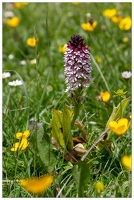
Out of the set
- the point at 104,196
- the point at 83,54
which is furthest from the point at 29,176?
the point at 83,54

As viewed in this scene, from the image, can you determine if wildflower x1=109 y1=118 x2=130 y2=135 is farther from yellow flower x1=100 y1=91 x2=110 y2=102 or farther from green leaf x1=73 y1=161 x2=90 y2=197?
yellow flower x1=100 y1=91 x2=110 y2=102

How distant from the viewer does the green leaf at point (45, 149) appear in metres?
1.57

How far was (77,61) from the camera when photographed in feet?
4.87

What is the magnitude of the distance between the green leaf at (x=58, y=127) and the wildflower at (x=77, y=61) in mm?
143

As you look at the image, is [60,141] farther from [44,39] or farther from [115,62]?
[44,39]

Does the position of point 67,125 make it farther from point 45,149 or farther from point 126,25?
point 126,25

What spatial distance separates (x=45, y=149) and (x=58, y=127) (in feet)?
0.31

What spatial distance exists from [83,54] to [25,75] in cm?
116

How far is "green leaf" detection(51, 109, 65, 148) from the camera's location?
160 cm

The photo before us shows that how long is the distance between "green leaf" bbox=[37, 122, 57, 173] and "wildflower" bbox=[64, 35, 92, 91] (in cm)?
23

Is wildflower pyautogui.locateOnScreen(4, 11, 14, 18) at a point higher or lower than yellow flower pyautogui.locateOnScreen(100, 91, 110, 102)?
higher

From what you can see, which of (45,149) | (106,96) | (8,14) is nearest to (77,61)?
(45,149)

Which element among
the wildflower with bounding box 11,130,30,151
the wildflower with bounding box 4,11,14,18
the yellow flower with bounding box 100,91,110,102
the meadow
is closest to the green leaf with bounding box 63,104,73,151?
the meadow

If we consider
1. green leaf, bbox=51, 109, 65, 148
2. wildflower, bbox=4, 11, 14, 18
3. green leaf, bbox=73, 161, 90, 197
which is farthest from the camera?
wildflower, bbox=4, 11, 14, 18
